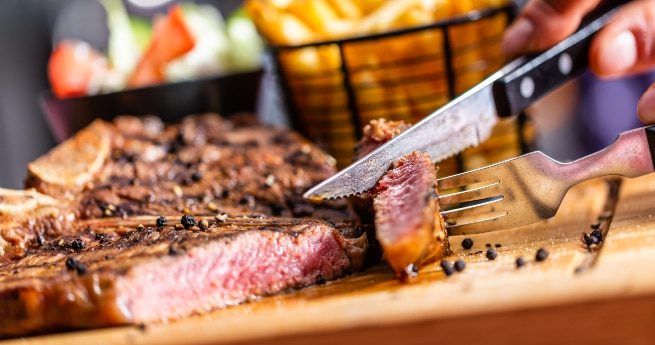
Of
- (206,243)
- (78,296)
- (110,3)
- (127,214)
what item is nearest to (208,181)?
(127,214)

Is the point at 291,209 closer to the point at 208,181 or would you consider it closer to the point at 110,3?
the point at 208,181

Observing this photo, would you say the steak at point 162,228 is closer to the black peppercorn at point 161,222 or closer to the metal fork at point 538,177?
the black peppercorn at point 161,222

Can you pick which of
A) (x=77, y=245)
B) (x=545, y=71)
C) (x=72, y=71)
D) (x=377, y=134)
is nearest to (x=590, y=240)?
(x=377, y=134)

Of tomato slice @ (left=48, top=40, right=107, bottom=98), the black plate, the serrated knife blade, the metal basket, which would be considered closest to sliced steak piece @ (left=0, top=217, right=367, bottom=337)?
the serrated knife blade

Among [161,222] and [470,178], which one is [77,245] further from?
[470,178]

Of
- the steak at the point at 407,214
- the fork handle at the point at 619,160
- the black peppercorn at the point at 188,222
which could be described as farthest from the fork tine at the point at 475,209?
the black peppercorn at the point at 188,222

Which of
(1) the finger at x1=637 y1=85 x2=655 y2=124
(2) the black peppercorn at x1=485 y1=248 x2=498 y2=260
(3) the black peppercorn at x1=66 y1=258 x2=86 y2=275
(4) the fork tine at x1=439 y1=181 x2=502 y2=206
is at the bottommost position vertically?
(2) the black peppercorn at x1=485 y1=248 x2=498 y2=260

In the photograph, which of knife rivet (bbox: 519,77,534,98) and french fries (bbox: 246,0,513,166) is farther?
french fries (bbox: 246,0,513,166)

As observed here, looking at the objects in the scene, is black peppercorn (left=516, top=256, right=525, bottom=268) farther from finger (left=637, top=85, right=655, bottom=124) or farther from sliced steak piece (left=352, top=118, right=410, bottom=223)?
finger (left=637, top=85, right=655, bottom=124)
